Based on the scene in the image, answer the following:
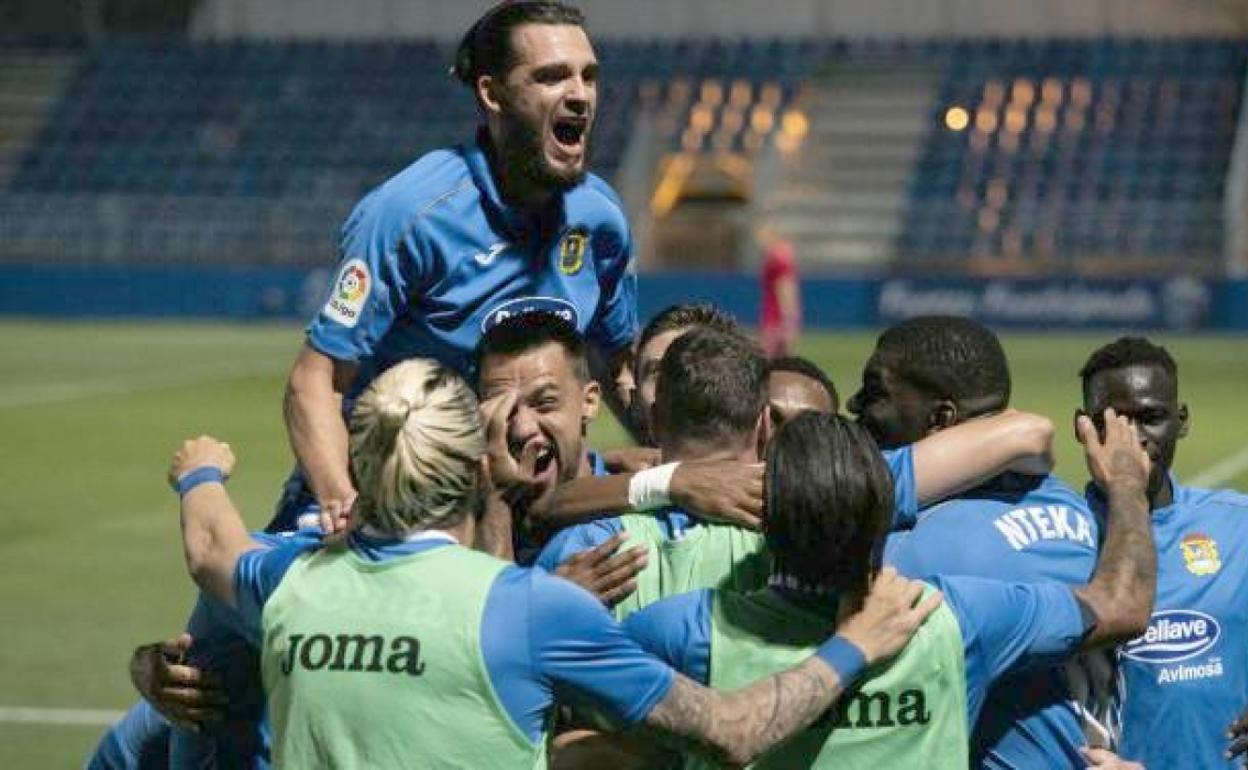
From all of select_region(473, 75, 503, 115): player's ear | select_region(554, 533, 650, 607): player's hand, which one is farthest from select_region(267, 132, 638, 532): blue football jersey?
select_region(554, 533, 650, 607): player's hand

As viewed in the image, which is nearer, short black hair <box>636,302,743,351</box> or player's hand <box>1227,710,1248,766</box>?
player's hand <box>1227,710,1248,766</box>

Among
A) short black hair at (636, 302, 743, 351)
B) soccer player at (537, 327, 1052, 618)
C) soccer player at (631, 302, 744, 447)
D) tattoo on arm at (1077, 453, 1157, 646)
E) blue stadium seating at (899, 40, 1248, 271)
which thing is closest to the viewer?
tattoo on arm at (1077, 453, 1157, 646)

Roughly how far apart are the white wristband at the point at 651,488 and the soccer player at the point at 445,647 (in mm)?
778

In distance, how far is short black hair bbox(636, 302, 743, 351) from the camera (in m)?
6.91

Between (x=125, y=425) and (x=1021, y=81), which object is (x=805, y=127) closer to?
(x=1021, y=81)

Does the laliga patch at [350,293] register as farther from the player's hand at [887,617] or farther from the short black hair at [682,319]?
the player's hand at [887,617]

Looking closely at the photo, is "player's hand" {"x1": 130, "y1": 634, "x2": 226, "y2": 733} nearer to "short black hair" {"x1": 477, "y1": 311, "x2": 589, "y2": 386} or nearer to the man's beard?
"short black hair" {"x1": 477, "y1": 311, "x2": 589, "y2": 386}

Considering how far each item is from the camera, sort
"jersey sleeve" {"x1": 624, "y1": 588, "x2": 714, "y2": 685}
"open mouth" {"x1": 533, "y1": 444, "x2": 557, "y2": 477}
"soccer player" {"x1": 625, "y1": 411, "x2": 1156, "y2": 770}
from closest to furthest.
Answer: "soccer player" {"x1": 625, "y1": 411, "x2": 1156, "y2": 770}, "jersey sleeve" {"x1": 624, "y1": 588, "x2": 714, "y2": 685}, "open mouth" {"x1": 533, "y1": 444, "x2": 557, "y2": 477}

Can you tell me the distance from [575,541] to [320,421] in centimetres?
108

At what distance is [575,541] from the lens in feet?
16.7

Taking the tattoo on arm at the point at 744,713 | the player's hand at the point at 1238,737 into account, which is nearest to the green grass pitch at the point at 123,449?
the player's hand at the point at 1238,737

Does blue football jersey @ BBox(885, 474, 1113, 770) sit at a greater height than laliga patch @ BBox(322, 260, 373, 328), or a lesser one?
lesser

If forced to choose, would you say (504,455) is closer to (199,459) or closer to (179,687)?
(199,459)

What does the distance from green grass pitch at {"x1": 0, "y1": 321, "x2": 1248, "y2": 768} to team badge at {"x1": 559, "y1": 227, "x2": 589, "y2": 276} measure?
358 cm
